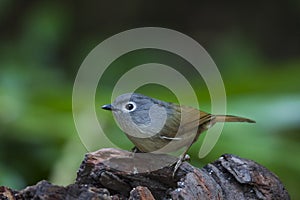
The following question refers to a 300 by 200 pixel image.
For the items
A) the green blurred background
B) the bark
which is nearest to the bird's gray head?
A: the bark

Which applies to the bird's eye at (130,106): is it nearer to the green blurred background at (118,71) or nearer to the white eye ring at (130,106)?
the white eye ring at (130,106)

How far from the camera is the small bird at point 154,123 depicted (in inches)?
105

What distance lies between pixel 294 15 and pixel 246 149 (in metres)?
4.40

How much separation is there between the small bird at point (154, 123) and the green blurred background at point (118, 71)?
3.64 feet

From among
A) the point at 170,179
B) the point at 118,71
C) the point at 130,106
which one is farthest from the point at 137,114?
the point at 118,71

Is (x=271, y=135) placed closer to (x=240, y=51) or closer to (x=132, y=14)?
(x=240, y=51)

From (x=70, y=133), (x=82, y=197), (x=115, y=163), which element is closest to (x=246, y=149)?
Answer: (x=70, y=133)

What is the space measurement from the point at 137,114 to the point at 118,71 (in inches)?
161

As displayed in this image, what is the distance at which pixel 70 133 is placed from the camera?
4.40 metres

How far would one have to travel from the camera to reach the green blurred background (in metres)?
4.27

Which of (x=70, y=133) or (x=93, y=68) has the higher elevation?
(x=93, y=68)

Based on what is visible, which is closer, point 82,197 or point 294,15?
point 82,197

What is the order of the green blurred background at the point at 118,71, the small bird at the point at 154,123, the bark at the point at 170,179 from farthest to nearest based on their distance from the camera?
the green blurred background at the point at 118,71, the small bird at the point at 154,123, the bark at the point at 170,179

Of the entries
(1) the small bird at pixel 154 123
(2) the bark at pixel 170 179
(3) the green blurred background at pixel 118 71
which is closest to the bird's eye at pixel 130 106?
(1) the small bird at pixel 154 123
